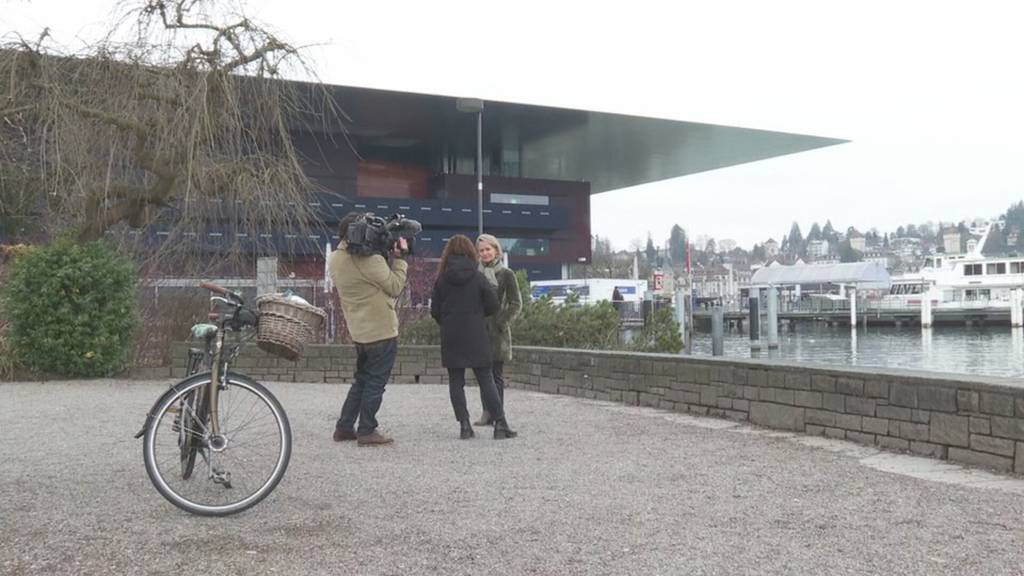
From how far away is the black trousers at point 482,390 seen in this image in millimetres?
7574

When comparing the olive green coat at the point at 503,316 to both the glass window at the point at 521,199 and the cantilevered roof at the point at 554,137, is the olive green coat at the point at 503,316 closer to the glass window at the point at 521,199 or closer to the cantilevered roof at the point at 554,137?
the cantilevered roof at the point at 554,137

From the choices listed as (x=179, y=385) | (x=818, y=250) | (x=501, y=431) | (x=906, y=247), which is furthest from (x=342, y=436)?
(x=818, y=250)

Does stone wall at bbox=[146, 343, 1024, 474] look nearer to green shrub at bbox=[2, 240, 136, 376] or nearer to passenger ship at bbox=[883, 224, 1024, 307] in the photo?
green shrub at bbox=[2, 240, 136, 376]

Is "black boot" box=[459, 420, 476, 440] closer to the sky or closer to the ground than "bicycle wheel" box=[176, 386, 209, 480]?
closer to the ground

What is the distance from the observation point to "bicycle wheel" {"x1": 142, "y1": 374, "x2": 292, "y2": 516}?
4.68 m

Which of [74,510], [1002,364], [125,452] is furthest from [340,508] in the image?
[1002,364]

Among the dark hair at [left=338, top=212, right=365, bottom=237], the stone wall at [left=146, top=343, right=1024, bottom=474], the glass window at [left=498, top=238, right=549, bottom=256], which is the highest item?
the glass window at [left=498, top=238, right=549, bottom=256]

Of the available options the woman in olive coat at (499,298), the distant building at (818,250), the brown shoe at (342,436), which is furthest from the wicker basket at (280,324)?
the distant building at (818,250)

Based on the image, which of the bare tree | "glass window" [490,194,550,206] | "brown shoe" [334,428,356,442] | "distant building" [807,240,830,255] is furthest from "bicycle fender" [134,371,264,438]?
"distant building" [807,240,830,255]

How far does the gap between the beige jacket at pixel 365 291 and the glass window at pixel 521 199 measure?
5404 centimetres

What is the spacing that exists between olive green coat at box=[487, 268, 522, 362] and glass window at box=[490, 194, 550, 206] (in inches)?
2078

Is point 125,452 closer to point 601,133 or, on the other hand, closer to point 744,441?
point 744,441

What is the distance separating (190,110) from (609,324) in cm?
679

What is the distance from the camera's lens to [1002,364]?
30.8 m
